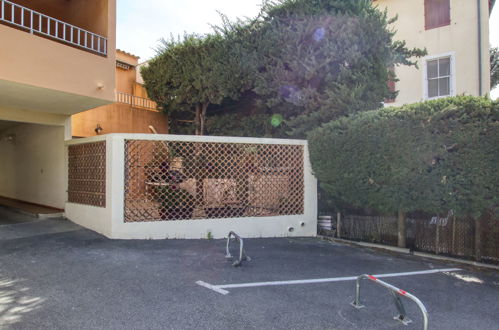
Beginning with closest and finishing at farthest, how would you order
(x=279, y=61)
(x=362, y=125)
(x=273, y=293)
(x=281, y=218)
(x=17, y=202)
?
(x=273, y=293)
(x=362, y=125)
(x=281, y=218)
(x=279, y=61)
(x=17, y=202)

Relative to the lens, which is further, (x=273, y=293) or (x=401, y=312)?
(x=273, y=293)

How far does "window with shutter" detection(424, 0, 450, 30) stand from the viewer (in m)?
12.3

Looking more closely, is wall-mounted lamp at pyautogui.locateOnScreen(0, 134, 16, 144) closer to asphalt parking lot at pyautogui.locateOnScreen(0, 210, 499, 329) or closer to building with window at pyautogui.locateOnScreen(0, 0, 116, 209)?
building with window at pyautogui.locateOnScreen(0, 0, 116, 209)

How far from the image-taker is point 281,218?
8203mm

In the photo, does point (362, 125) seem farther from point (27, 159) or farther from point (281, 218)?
point (27, 159)

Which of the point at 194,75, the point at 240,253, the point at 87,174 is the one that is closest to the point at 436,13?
the point at 194,75

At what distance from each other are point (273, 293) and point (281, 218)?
3897mm

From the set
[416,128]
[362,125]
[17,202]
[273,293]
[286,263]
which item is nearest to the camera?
[273,293]

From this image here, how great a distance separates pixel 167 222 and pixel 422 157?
17.5ft

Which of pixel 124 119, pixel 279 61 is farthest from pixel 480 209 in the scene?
pixel 124 119

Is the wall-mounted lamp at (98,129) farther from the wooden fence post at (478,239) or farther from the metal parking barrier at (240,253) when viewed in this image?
the wooden fence post at (478,239)

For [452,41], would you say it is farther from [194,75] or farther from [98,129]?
[98,129]

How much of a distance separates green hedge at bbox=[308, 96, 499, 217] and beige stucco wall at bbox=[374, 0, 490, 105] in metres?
6.83

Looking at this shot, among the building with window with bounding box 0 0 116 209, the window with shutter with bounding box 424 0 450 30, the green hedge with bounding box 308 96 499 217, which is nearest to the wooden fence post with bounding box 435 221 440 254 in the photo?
the green hedge with bounding box 308 96 499 217
